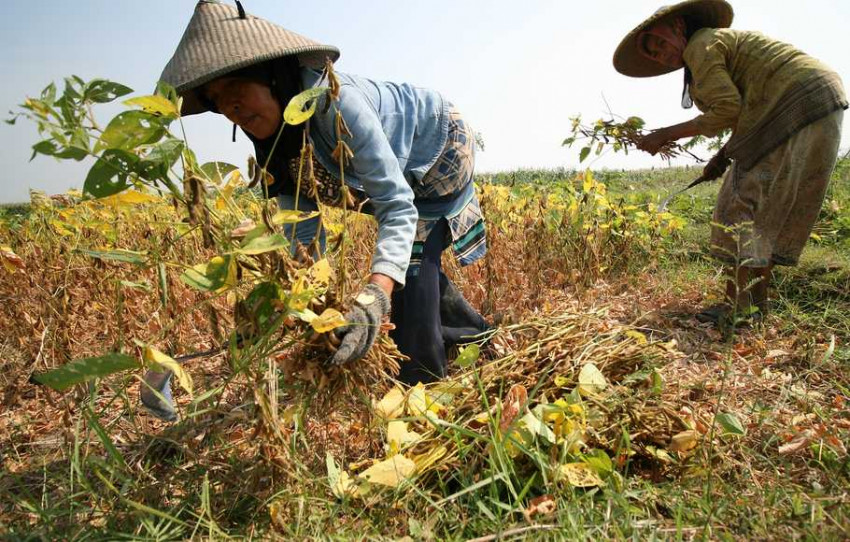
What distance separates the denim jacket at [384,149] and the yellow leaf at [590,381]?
538 mm

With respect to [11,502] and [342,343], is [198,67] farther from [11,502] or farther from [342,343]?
[11,502]

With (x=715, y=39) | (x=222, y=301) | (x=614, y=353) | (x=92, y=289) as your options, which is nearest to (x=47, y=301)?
(x=92, y=289)

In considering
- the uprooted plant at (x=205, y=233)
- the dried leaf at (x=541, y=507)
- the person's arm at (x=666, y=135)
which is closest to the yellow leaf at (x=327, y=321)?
the uprooted plant at (x=205, y=233)

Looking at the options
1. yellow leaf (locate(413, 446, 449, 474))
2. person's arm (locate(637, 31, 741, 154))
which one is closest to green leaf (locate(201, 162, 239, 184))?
yellow leaf (locate(413, 446, 449, 474))

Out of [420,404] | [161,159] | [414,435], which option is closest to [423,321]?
[420,404]

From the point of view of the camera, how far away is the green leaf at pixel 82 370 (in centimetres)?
78

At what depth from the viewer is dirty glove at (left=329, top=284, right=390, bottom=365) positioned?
116 cm

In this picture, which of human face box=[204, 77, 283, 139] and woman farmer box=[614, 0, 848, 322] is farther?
woman farmer box=[614, 0, 848, 322]

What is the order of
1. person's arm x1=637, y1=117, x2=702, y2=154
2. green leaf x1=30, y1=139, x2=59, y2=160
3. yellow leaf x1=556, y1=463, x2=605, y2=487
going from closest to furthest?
green leaf x1=30, y1=139, x2=59, y2=160 → yellow leaf x1=556, y1=463, x2=605, y2=487 → person's arm x1=637, y1=117, x2=702, y2=154

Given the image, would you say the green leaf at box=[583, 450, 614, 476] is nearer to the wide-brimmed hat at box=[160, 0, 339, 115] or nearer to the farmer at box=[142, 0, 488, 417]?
the farmer at box=[142, 0, 488, 417]

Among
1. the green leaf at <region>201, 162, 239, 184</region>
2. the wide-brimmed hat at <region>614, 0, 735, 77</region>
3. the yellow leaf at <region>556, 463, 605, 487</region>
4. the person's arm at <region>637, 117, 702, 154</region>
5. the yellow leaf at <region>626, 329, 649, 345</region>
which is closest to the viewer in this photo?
the green leaf at <region>201, 162, 239, 184</region>

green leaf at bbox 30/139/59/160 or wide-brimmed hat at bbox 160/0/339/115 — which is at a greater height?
wide-brimmed hat at bbox 160/0/339/115

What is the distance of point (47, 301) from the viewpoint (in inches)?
82.7

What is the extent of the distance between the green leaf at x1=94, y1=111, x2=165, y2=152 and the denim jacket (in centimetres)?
44
